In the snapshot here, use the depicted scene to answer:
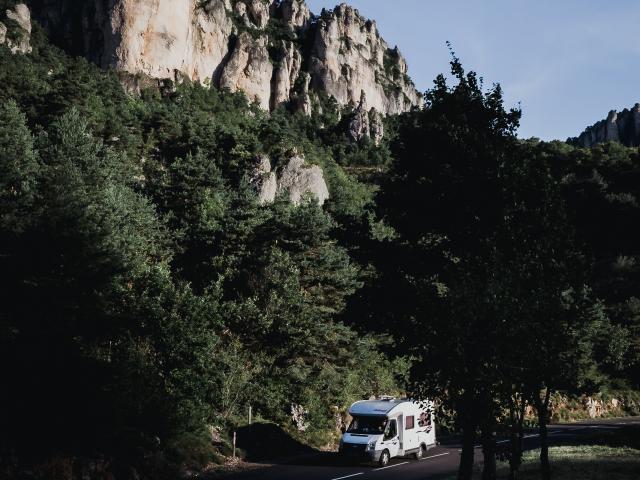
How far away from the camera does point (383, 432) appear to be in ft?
74.9

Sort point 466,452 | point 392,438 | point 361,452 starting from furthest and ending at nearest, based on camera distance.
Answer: point 392,438 < point 361,452 < point 466,452

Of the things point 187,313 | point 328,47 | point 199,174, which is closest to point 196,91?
point 328,47

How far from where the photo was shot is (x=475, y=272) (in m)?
10.4

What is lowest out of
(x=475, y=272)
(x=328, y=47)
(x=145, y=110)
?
(x=475, y=272)

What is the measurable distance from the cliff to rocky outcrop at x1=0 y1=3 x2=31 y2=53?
8044mm

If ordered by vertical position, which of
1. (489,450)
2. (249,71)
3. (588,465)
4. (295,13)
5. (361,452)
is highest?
(295,13)

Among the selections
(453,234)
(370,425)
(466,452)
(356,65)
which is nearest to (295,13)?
(356,65)

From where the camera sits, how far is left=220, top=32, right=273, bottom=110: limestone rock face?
118m

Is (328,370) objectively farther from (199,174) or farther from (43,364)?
(199,174)

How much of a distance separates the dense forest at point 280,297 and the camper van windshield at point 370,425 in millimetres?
3460

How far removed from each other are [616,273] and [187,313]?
140 ft

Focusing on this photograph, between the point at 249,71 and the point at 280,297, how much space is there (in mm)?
101419

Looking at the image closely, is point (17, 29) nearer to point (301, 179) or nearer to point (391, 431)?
point (301, 179)

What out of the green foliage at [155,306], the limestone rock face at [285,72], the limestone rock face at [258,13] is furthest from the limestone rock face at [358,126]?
the green foliage at [155,306]
